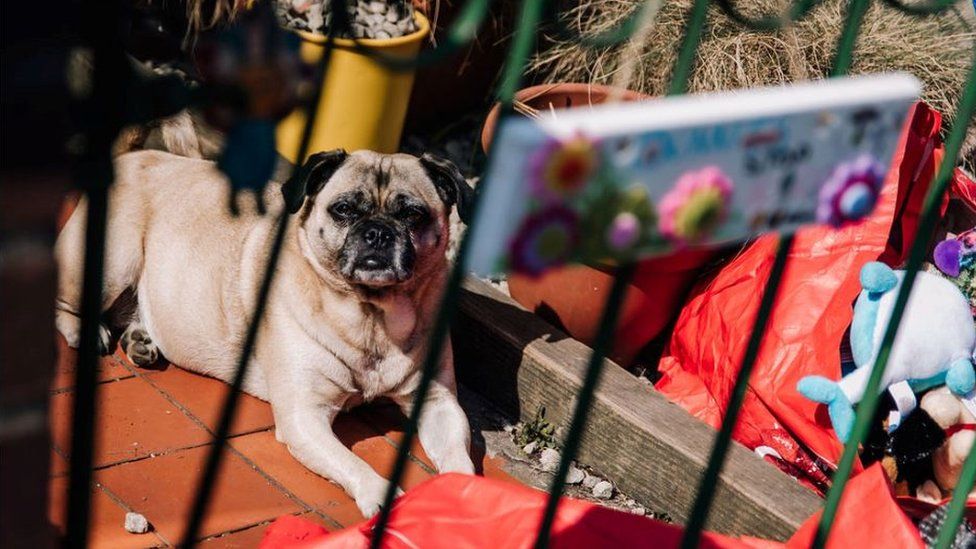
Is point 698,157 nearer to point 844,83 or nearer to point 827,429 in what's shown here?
point 844,83

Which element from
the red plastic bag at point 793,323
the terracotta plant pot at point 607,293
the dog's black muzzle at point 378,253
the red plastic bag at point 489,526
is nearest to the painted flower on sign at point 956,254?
the red plastic bag at point 793,323

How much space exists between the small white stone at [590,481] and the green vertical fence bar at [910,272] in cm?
189

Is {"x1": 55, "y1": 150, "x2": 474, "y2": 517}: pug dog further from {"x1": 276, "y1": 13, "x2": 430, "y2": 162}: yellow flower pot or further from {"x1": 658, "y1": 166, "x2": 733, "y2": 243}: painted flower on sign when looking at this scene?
{"x1": 658, "y1": 166, "x2": 733, "y2": 243}: painted flower on sign

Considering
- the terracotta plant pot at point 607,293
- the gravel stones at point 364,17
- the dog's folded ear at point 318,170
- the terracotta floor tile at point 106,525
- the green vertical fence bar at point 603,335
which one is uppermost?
the green vertical fence bar at point 603,335

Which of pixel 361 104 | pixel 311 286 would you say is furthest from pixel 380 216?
pixel 361 104

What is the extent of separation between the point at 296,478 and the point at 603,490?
917 mm

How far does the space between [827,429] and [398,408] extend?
1358 millimetres

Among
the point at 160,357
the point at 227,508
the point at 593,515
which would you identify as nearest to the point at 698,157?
the point at 593,515

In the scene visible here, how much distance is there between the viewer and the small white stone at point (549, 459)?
3.72 metres

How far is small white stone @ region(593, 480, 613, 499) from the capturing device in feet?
11.9

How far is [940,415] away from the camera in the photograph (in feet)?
11.5

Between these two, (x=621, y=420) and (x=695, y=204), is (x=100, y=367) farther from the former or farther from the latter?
(x=695, y=204)

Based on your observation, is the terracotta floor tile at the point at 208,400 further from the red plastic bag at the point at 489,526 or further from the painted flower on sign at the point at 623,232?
the painted flower on sign at the point at 623,232

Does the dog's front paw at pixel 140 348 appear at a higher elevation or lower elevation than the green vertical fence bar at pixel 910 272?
lower
